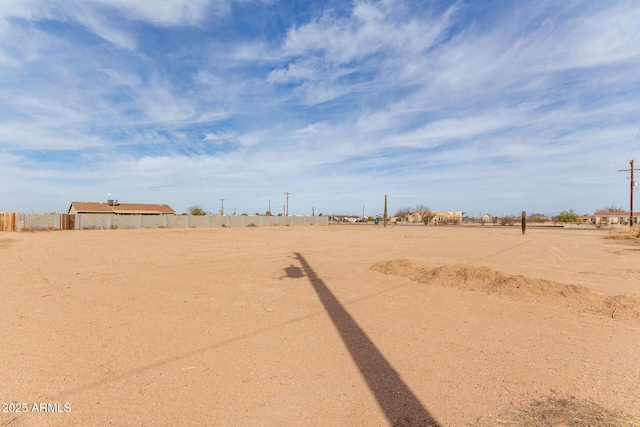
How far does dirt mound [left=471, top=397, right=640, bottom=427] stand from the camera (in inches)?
111

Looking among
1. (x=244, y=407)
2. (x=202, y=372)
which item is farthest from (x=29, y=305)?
(x=244, y=407)

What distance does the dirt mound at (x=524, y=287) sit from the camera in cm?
640

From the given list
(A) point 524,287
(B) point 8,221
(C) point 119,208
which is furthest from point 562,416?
(C) point 119,208

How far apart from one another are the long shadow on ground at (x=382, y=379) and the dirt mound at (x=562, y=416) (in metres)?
0.50

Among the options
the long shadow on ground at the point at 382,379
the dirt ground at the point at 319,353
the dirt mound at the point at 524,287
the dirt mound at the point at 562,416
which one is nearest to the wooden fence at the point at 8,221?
the dirt ground at the point at 319,353

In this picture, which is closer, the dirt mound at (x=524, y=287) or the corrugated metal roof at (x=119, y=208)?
the dirt mound at (x=524, y=287)

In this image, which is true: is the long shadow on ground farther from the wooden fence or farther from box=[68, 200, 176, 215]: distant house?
box=[68, 200, 176, 215]: distant house

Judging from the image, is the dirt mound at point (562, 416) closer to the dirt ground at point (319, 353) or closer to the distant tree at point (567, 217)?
the dirt ground at point (319, 353)

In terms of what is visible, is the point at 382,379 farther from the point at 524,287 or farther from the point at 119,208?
the point at 119,208

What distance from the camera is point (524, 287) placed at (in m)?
7.57

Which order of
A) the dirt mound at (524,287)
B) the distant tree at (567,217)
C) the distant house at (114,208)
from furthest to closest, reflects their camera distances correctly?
the distant tree at (567,217)
the distant house at (114,208)
the dirt mound at (524,287)

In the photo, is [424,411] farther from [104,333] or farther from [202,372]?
[104,333]

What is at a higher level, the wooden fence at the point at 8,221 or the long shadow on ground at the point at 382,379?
the wooden fence at the point at 8,221

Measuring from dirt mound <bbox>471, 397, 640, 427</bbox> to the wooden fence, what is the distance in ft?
136
